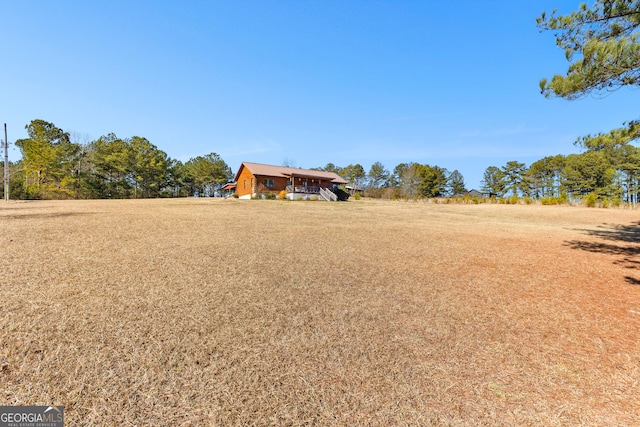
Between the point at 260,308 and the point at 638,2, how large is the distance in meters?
9.17

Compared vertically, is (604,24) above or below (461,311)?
above

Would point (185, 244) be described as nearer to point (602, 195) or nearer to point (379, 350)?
point (379, 350)

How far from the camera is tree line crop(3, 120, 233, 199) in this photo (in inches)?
1172

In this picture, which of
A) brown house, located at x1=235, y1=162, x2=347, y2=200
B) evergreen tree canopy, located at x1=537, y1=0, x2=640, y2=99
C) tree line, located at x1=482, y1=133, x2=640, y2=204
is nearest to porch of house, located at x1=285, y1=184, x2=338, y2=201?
brown house, located at x1=235, y1=162, x2=347, y2=200

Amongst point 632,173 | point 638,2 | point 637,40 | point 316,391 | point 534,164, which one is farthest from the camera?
point 534,164

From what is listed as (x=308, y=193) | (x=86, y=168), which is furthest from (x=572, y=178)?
(x=86, y=168)

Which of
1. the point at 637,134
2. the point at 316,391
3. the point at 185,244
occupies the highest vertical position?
the point at 637,134

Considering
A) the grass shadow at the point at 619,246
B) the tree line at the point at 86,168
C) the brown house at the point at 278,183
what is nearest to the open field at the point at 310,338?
the grass shadow at the point at 619,246

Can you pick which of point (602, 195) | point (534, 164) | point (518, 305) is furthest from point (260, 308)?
point (534, 164)

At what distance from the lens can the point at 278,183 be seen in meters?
32.9

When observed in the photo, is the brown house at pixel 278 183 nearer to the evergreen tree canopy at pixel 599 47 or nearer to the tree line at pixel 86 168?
the tree line at pixel 86 168

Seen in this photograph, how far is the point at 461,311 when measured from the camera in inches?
143

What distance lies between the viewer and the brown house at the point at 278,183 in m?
31.3

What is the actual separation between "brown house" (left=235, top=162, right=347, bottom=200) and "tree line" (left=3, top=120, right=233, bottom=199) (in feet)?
47.3
